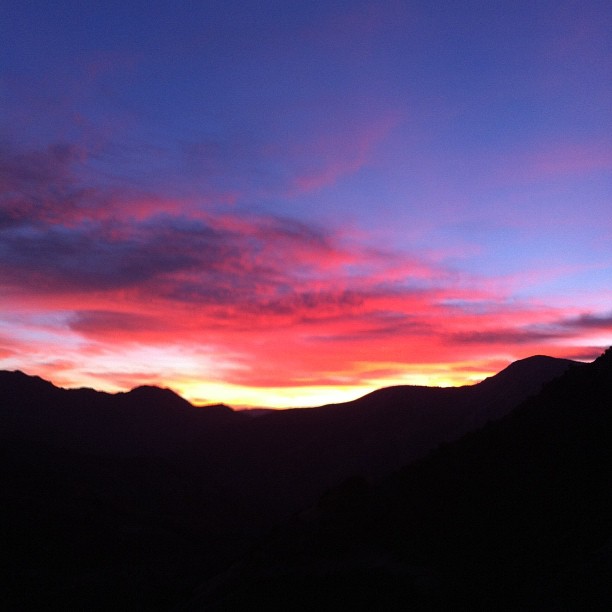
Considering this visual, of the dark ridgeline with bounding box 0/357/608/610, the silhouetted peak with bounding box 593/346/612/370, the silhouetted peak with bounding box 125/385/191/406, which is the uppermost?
the silhouetted peak with bounding box 125/385/191/406

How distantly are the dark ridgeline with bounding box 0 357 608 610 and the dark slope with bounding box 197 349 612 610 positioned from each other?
124mm

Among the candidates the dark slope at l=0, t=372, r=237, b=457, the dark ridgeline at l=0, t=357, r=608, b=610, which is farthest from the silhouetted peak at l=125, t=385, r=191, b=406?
the dark ridgeline at l=0, t=357, r=608, b=610

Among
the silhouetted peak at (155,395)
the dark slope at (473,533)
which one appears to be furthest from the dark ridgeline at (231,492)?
the silhouetted peak at (155,395)

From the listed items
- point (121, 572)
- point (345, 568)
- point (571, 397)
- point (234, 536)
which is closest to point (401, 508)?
point (345, 568)

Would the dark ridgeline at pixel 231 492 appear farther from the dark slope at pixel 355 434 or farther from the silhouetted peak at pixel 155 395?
the silhouetted peak at pixel 155 395

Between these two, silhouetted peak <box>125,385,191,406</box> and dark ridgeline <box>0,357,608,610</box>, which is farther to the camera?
silhouetted peak <box>125,385,191,406</box>

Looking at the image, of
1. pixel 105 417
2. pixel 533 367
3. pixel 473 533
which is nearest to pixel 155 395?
pixel 105 417

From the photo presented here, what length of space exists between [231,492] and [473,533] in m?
52.3

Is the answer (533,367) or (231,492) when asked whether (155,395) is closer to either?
(231,492)

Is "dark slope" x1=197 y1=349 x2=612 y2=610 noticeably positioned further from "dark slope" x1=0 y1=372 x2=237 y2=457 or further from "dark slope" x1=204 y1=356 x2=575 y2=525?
"dark slope" x1=0 y1=372 x2=237 y2=457

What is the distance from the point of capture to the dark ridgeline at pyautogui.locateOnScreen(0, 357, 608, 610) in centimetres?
2241

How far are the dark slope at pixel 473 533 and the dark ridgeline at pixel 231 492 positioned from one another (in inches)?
4.9

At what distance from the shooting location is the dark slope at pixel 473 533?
17172 mm

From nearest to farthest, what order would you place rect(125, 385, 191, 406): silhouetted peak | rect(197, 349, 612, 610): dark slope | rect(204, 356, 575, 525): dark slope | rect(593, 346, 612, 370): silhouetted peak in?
rect(197, 349, 612, 610): dark slope, rect(593, 346, 612, 370): silhouetted peak, rect(204, 356, 575, 525): dark slope, rect(125, 385, 191, 406): silhouetted peak
